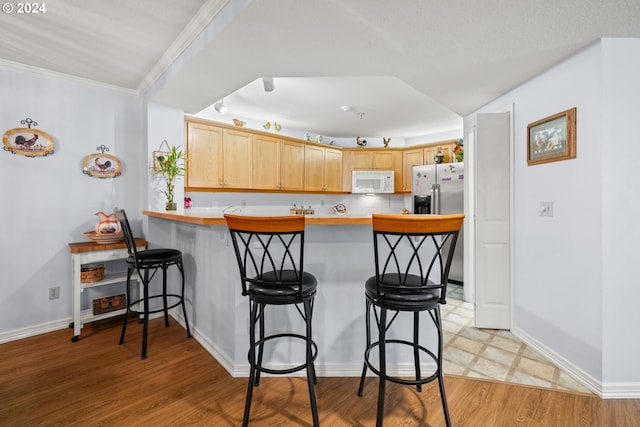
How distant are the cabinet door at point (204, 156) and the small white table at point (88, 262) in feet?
3.31

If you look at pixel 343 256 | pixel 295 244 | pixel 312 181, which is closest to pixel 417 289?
pixel 343 256

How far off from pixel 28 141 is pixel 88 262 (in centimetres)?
119

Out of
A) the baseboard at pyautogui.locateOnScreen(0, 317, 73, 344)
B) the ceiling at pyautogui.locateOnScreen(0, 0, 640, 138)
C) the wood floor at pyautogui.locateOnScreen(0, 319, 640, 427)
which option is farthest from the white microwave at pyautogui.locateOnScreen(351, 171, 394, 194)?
the baseboard at pyautogui.locateOnScreen(0, 317, 73, 344)

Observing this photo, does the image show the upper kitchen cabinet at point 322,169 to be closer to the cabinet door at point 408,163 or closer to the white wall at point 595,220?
the cabinet door at point 408,163

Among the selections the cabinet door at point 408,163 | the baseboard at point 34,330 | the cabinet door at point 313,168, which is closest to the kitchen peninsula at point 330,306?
the baseboard at point 34,330

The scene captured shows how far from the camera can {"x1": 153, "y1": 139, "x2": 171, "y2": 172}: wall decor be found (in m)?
2.98

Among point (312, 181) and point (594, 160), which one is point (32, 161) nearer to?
point (312, 181)

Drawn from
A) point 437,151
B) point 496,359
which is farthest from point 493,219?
point 437,151

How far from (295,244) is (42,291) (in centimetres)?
256

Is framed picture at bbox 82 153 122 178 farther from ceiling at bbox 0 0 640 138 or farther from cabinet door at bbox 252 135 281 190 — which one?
cabinet door at bbox 252 135 281 190

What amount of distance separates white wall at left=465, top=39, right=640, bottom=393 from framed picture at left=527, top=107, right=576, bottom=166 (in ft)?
0.16

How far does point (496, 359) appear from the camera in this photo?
2242 millimetres

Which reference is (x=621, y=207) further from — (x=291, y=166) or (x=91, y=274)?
(x=91, y=274)

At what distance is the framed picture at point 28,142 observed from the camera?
2473 millimetres
